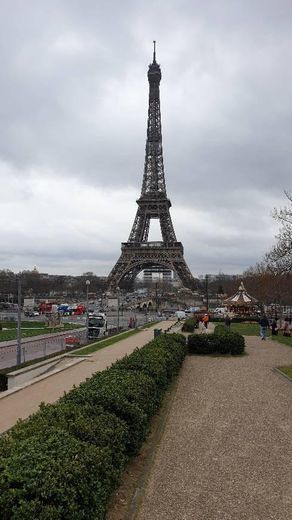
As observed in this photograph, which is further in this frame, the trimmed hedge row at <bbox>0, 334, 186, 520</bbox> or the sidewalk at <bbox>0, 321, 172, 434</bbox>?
the sidewalk at <bbox>0, 321, 172, 434</bbox>

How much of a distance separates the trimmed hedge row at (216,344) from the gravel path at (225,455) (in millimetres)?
6955

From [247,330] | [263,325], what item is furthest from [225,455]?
[247,330]

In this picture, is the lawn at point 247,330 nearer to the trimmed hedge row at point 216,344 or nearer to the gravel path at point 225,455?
the trimmed hedge row at point 216,344

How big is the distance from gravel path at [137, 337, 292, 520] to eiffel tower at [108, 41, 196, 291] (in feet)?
265

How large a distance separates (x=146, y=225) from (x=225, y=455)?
302 feet

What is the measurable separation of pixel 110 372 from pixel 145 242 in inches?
3412

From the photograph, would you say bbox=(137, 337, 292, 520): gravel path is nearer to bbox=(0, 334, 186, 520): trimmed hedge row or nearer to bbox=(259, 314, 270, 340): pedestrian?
bbox=(0, 334, 186, 520): trimmed hedge row

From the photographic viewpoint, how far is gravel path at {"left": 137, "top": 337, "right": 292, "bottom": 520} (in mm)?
5816

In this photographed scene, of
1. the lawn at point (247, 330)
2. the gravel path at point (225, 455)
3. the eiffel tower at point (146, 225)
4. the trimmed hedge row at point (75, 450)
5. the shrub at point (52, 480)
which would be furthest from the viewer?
the eiffel tower at point (146, 225)

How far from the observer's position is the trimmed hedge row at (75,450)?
3.96 metres

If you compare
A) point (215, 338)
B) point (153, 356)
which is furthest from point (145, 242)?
point (153, 356)

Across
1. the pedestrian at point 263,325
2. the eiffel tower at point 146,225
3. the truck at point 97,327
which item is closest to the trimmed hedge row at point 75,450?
the pedestrian at point 263,325

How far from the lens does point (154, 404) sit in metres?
9.61

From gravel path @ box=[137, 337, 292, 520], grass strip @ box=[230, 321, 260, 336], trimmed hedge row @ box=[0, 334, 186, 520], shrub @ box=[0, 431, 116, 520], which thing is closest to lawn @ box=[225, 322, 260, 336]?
grass strip @ box=[230, 321, 260, 336]
